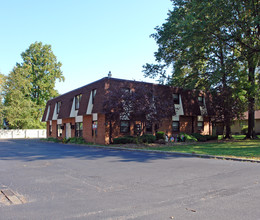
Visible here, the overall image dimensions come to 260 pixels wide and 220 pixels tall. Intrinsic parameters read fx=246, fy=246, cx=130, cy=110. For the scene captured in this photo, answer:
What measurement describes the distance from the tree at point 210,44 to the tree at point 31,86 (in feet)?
97.4

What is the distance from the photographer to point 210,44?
2220cm

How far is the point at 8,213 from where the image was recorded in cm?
490

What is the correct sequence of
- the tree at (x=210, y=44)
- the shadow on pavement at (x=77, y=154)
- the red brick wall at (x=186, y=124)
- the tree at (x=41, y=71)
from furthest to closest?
the tree at (x=41, y=71) < the red brick wall at (x=186, y=124) < the tree at (x=210, y=44) < the shadow on pavement at (x=77, y=154)

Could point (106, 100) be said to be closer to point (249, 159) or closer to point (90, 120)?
point (90, 120)

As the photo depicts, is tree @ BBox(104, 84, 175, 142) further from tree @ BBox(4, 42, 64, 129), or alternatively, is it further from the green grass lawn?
tree @ BBox(4, 42, 64, 129)

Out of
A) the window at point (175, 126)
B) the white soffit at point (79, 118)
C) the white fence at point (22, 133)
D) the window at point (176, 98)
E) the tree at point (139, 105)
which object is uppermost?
the window at point (176, 98)

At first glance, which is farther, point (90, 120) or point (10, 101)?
point (10, 101)

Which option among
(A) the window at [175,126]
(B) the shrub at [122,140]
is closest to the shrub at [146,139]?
(B) the shrub at [122,140]

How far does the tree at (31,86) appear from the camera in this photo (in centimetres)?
4659

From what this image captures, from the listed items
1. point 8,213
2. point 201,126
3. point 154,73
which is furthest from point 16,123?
point 8,213

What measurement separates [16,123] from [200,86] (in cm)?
3642

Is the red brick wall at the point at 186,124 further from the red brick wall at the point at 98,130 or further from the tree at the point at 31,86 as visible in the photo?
the tree at the point at 31,86

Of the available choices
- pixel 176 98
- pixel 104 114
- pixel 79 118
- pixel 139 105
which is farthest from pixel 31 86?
pixel 139 105

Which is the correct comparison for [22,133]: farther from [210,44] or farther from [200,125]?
[210,44]
